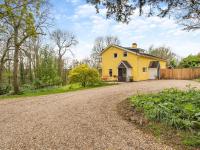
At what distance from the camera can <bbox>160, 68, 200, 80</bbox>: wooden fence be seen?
31.9m

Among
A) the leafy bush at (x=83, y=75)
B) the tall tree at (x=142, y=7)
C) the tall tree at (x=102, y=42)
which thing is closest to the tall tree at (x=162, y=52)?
the tall tree at (x=102, y=42)

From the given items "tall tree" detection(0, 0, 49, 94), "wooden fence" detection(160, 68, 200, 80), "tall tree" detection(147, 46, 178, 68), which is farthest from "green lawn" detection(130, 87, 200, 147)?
"tall tree" detection(147, 46, 178, 68)

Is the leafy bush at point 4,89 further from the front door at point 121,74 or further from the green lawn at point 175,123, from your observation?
the green lawn at point 175,123

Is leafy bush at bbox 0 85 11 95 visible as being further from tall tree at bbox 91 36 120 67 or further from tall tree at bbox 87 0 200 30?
tall tree at bbox 91 36 120 67

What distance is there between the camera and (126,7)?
781 cm

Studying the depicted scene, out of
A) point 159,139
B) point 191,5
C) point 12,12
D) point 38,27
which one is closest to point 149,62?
point 38,27

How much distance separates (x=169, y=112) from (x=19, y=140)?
4168 mm

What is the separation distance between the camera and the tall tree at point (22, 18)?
1641cm

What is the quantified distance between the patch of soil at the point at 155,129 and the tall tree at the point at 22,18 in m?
12.8

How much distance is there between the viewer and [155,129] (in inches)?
225

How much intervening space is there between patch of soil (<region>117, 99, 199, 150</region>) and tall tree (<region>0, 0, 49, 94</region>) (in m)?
12.8

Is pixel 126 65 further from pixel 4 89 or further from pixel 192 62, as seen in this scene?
pixel 4 89

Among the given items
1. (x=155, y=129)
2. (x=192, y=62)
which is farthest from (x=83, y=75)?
(x=192, y=62)

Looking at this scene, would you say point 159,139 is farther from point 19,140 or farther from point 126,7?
point 126,7
